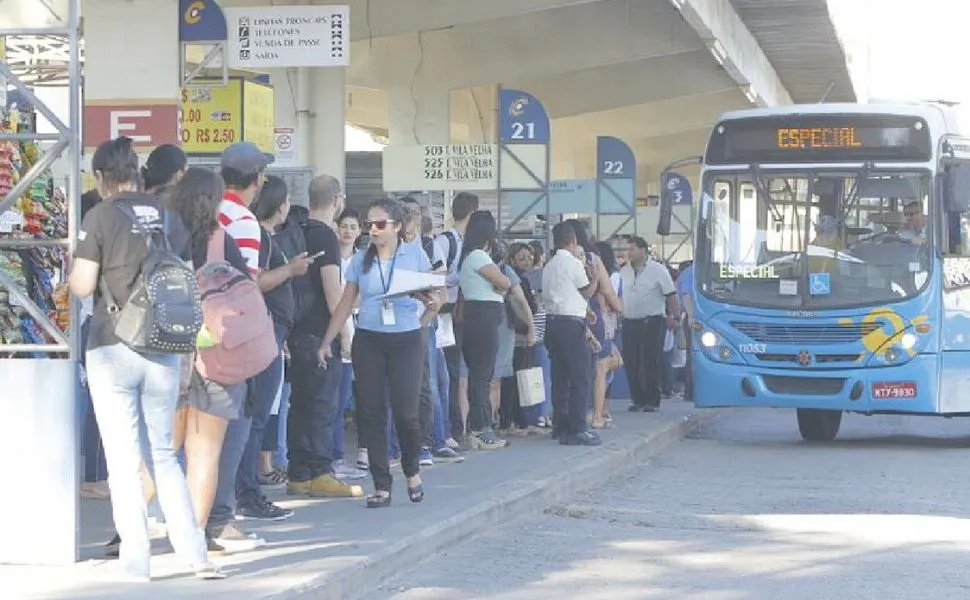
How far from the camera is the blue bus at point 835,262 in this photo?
1672 centimetres

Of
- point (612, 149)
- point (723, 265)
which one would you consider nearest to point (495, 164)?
point (723, 265)

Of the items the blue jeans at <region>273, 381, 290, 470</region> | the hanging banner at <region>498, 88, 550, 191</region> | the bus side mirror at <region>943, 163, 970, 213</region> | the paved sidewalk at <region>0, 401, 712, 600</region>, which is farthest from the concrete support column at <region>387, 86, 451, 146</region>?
the blue jeans at <region>273, 381, 290, 470</region>

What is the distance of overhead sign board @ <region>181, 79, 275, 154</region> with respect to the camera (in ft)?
61.8

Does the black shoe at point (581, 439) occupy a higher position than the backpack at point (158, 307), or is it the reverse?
the backpack at point (158, 307)

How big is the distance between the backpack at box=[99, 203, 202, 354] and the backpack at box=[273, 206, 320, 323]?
2.86m

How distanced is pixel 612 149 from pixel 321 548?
2078 centimetres

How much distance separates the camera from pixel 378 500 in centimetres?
1083

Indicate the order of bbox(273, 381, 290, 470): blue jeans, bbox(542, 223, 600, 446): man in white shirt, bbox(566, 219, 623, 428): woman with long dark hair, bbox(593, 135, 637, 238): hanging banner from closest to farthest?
bbox(273, 381, 290, 470): blue jeans
bbox(542, 223, 600, 446): man in white shirt
bbox(566, 219, 623, 428): woman with long dark hair
bbox(593, 135, 637, 238): hanging banner

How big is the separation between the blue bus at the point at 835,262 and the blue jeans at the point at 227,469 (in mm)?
8975

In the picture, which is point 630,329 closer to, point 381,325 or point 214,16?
point 214,16

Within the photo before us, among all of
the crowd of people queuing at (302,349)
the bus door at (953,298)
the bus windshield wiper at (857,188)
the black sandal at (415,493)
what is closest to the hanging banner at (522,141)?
the crowd of people queuing at (302,349)

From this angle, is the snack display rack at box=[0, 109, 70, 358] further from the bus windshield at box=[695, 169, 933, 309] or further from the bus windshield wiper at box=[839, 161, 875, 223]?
the bus windshield wiper at box=[839, 161, 875, 223]

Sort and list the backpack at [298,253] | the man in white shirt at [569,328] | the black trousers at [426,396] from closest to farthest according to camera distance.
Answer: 1. the backpack at [298,253]
2. the black trousers at [426,396]
3. the man in white shirt at [569,328]

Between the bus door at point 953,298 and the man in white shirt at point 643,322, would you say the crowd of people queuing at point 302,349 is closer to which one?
the man in white shirt at point 643,322
